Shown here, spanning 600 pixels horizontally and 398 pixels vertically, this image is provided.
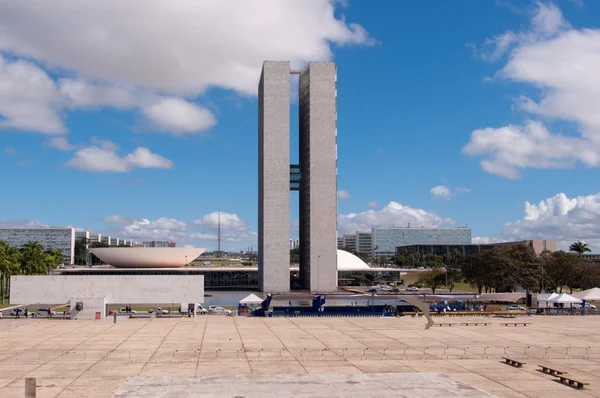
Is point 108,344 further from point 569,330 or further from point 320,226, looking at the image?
point 320,226

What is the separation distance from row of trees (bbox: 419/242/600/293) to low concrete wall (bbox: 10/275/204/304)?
51.8m

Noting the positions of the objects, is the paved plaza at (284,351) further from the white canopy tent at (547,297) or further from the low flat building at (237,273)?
the low flat building at (237,273)

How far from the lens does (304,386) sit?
83.0 feet

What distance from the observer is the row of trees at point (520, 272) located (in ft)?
305

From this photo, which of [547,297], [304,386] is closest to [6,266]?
[304,386]

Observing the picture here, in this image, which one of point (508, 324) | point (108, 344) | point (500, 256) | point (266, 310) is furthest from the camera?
point (500, 256)

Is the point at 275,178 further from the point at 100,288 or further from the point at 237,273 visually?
the point at 100,288

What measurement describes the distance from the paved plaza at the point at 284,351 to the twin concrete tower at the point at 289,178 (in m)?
54.2

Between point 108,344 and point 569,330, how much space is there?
35663 millimetres

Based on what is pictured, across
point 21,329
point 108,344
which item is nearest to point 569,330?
point 108,344

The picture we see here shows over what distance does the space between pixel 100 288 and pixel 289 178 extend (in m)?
56.9

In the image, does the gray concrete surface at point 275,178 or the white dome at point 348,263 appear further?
the white dome at point 348,263

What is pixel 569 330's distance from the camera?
163 feet

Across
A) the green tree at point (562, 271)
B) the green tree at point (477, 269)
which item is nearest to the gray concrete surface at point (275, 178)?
the green tree at point (477, 269)
